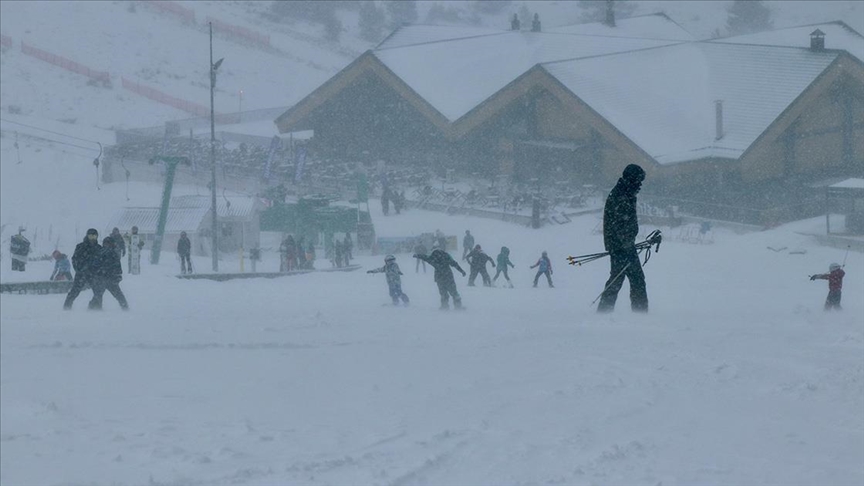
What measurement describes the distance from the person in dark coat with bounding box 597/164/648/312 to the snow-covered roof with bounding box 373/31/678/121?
2545 centimetres

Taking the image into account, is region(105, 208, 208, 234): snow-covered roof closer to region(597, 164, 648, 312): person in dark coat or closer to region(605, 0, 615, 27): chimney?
region(597, 164, 648, 312): person in dark coat

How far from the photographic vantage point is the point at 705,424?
20.8ft

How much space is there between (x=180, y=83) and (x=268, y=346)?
165 ft

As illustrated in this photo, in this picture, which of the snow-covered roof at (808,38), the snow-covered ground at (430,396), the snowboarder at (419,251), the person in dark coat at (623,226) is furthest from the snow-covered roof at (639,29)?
the person in dark coat at (623,226)

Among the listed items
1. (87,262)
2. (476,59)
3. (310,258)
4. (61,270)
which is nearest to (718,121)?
(310,258)

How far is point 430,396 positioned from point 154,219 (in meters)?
22.5

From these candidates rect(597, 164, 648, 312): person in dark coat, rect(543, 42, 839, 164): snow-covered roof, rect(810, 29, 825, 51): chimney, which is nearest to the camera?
rect(597, 164, 648, 312): person in dark coat

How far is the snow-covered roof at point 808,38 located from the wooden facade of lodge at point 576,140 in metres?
1.91

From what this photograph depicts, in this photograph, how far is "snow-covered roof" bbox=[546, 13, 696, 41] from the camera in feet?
147

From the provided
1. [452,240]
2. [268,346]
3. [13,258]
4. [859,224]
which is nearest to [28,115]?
[452,240]

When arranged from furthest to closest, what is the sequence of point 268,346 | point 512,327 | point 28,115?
point 28,115
point 512,327
point 268,346

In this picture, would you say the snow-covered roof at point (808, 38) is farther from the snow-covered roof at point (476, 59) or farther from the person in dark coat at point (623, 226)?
the person in dark coat at point (623, 226)

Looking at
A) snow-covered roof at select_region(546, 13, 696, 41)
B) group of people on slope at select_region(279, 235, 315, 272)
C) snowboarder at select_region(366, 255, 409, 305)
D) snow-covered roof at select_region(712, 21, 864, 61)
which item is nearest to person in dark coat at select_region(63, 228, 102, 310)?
snowboarder at select_region(366, 255, 409, 305)

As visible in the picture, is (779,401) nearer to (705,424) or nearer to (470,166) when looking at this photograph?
(705,424)
